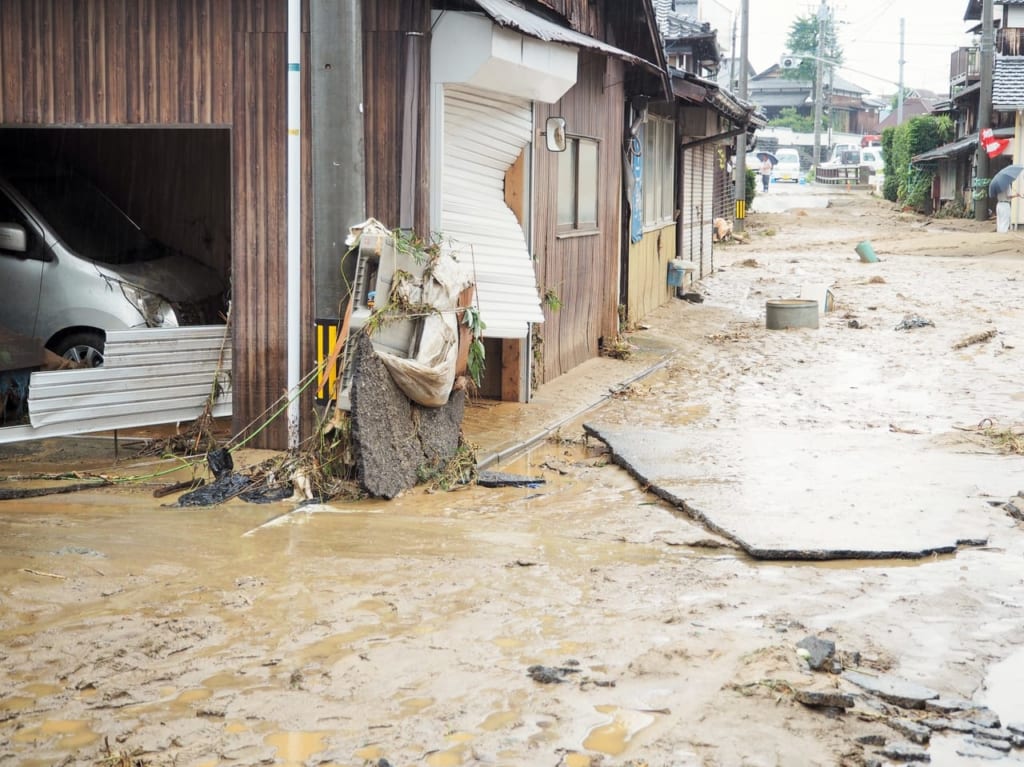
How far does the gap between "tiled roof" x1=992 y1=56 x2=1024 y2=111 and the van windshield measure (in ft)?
101

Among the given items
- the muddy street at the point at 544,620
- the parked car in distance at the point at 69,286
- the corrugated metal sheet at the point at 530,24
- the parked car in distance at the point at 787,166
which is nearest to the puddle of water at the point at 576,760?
the muddy street at the point at 544,620

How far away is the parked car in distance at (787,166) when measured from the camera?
70.8m

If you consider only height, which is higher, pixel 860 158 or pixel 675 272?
pixel 860 158

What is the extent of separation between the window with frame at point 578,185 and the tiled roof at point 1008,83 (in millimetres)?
26119

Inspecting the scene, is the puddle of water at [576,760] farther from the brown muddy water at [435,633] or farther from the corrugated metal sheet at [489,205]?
the corrugated metal sheet at [489,205]

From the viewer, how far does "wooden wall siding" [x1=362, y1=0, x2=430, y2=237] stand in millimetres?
8594

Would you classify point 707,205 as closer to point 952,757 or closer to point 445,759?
point 952,757

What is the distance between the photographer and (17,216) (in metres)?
10.1

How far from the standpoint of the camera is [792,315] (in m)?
18.0

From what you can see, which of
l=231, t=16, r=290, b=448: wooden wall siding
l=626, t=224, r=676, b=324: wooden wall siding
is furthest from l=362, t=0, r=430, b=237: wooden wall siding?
l=626, t=224, r=676, b=324: wooden wall siding

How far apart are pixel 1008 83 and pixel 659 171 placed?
23.2m

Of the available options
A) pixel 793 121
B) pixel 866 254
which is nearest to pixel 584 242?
pixel 866 254

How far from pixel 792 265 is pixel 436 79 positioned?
A: 21.4m

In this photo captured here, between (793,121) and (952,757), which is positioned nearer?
(952,757)
